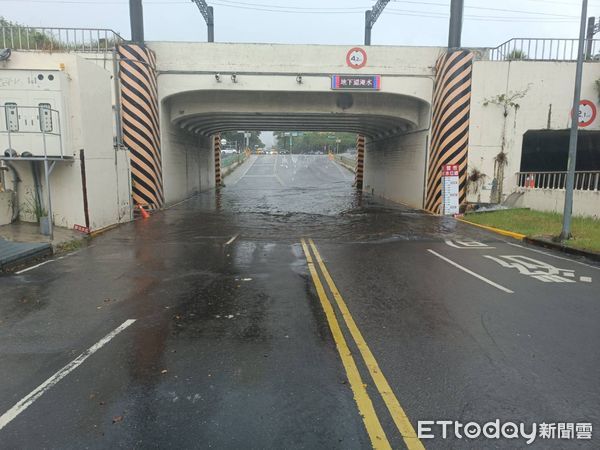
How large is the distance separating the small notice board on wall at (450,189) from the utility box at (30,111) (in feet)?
45.5

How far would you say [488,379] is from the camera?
14.3ft

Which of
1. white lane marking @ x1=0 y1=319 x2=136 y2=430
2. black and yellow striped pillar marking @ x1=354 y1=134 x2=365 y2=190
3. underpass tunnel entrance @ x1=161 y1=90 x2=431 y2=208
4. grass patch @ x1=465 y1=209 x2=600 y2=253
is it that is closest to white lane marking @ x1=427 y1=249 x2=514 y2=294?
grass patch @ x1=465 y1=209 x2=600 y2=253

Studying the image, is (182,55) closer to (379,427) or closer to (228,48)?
(228,48)

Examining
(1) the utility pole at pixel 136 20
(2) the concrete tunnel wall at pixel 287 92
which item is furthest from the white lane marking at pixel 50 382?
(1) the utility pole at pixel 136 20

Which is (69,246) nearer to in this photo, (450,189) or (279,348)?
(279,348)

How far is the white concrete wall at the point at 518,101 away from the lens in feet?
61.7

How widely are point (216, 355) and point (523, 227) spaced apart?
12.5 metres

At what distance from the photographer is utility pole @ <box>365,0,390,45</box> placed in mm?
31984

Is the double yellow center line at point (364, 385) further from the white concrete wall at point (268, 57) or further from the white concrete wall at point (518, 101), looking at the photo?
the white concrete wall at point (268, 57)

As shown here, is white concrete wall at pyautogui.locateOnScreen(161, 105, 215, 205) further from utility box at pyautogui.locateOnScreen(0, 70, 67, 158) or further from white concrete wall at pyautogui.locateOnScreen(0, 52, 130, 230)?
utility box at pyautogui.locateOnScreen(0, 70, 67, 158)

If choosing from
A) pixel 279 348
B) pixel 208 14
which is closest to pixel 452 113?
pixel 279 348

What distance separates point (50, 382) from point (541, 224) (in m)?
14.4

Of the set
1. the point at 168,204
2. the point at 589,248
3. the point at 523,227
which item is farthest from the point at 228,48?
the point at 589,248

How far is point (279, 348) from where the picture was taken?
5.04 m
